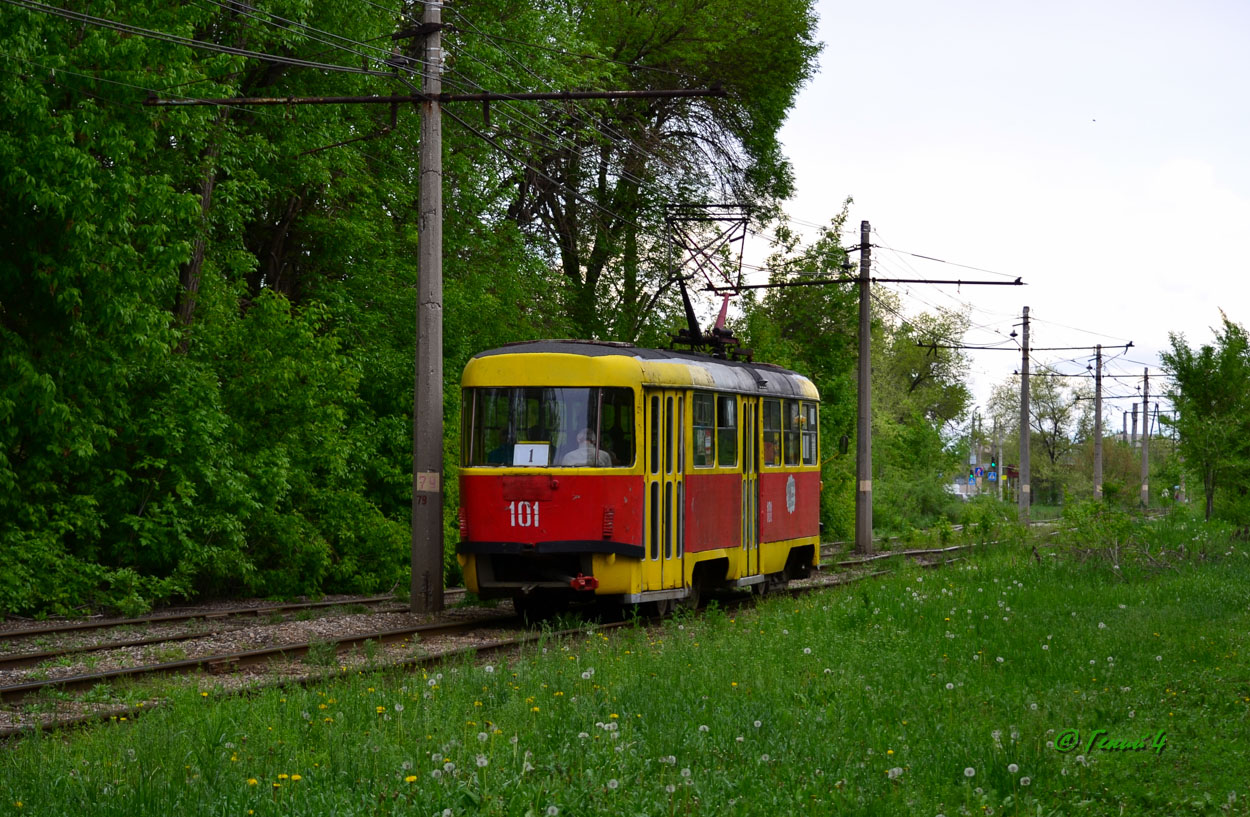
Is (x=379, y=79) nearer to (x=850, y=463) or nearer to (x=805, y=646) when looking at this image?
(x=805, y=646)

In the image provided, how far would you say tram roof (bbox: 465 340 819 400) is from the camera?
14.8 metres

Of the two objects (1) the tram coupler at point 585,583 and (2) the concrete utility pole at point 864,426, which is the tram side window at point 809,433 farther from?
(2) the concrete utility pole at point 864,426

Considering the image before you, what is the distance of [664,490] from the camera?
15.0m

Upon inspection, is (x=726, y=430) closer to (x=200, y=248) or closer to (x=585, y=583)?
(x=585, y=583)

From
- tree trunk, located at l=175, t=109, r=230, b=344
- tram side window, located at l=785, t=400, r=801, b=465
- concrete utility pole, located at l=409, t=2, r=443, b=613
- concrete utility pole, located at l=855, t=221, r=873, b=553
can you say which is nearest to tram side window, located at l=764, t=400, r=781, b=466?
tram side window, located at l=785, t=400, r=801, b=465

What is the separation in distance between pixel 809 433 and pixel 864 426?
9589 mm

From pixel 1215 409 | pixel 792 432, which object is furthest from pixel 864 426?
pixel 792 432

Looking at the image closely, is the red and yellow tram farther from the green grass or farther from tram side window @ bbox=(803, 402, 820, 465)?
tram side window @ bbox=(803, 402, 820, 465)

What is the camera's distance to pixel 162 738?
745 centimetres

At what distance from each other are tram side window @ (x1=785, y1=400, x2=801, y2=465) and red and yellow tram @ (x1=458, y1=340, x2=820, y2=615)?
329cm

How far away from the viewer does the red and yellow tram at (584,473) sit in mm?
14508

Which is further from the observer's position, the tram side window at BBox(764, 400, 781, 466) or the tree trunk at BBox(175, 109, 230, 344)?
the tree trunk at BBox(175, 109, 230, 344)

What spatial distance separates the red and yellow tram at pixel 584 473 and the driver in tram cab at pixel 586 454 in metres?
0.01
